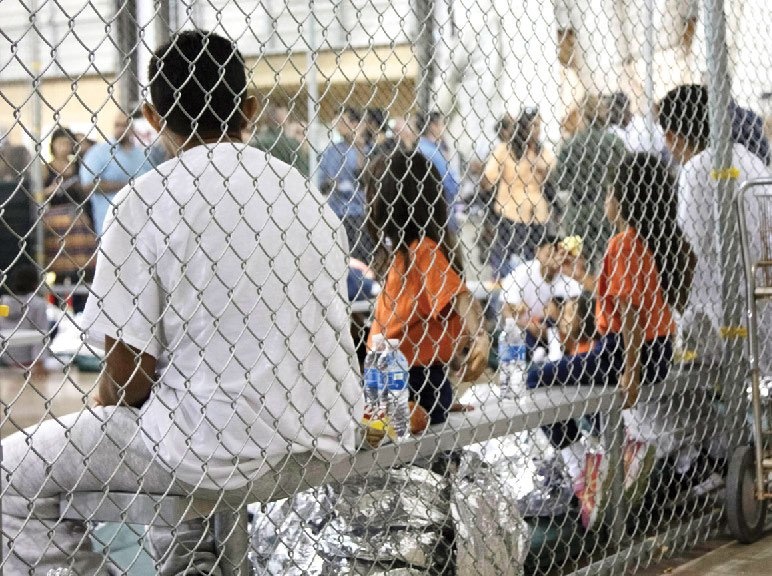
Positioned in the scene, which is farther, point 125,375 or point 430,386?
point 430,386

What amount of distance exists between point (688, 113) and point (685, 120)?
2.7 inches

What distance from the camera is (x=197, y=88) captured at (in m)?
2.96

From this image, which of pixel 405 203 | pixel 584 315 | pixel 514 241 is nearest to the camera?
pixel 405 203

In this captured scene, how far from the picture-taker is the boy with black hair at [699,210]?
4938 millimetres

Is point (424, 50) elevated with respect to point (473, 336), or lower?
elevated

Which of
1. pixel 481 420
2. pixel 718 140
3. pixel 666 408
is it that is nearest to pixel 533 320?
pixel 666 408

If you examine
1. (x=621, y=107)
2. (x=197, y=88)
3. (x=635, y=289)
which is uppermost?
(x=197, y=88)

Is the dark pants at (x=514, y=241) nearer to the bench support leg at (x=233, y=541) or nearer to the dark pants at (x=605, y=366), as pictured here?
the dark pants at (x=605, y=366)

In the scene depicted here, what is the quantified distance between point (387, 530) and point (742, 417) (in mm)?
1996

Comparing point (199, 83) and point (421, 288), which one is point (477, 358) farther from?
point (199, 83)

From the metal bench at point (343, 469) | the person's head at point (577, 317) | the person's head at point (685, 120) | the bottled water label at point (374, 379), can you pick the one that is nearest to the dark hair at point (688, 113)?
the person's head at point (685, 120)

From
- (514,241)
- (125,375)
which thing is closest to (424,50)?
(125,375)

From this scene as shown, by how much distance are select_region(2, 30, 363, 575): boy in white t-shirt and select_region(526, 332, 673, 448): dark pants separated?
1.56m

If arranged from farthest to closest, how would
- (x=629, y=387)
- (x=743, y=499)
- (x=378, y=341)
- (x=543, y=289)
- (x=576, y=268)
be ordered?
(x=543, y=289) < (x=576, y=268) < (x=743, y=499) < (x=629, y=387) < (x=378, y=341)
